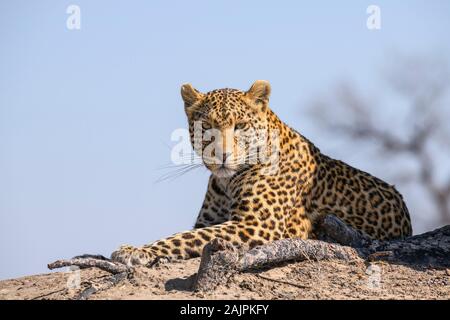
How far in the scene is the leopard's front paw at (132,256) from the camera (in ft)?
37.7

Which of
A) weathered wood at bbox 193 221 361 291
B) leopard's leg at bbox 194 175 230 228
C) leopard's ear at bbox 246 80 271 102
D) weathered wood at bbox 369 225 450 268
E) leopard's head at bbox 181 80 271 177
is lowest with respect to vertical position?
A: weathered wood at bbox 369 225 450 268

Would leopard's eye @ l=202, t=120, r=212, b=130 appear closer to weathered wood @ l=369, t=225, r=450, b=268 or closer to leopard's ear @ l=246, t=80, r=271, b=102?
leopard's ear @ l=246, t=80, r=271, b=102

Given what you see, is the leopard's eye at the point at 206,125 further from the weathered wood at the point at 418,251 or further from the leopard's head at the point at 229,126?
the weathered wood at the point at 418,251

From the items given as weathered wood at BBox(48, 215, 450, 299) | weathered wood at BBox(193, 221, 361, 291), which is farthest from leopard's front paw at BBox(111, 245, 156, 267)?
weathered wood at BBox(193, 221, 361, 291)

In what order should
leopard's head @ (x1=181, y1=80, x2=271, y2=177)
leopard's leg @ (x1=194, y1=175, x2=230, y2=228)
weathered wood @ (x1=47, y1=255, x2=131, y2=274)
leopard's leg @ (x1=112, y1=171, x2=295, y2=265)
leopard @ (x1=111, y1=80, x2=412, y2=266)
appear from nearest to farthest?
weathered wood @ (x1=47, y1=255, x2=131, y2=274) → leopard's leg @ (x1=112, y1=171, x2=295, y2=265) → leopard @ (x1=111, y1=80, x2=412, y2=266) → leopard's head @ (x1=181, y1=80, x2=271, y2=177) → leopard's leg @ (x1=194, y1=175, x2=230, y2=228)

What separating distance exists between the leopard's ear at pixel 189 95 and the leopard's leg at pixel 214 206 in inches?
46.7

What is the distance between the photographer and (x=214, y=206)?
1374 centimetres

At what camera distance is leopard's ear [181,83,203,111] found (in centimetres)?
1344

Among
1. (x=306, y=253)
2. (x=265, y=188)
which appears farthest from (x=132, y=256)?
(x=265, y=188)

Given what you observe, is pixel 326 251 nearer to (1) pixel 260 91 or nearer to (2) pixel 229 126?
(2) pixel 229 126

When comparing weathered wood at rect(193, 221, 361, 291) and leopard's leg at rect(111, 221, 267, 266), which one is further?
leopard's leg at rect(111, 221, 267, 266)

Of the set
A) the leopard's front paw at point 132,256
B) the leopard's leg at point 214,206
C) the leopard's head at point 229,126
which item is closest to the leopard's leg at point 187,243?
the leopard's front paw at point 132,256

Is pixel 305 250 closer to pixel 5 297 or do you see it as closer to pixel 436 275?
pixel 436 275
